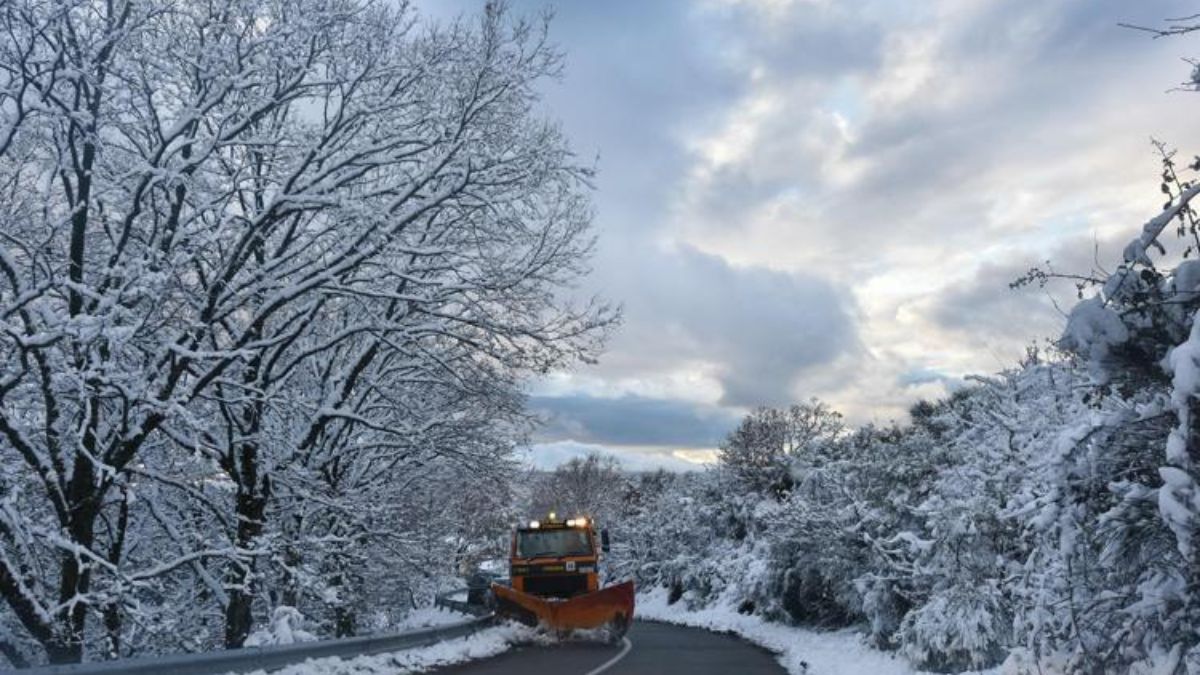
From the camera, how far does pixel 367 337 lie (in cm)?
2070

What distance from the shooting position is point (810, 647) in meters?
20.6

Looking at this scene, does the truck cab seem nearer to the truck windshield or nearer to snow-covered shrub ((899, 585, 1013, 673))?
the truck windshield

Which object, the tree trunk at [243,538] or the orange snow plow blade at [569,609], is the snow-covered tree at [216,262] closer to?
the tree trunk at [243,538]

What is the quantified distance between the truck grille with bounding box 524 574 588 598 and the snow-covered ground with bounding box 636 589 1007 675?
462cm

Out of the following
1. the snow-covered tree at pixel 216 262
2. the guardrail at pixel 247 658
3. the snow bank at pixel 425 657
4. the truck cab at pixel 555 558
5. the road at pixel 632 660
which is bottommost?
the road at pixel 632 660

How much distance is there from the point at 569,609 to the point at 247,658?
1160cm

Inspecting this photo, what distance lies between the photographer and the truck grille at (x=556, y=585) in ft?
79.4

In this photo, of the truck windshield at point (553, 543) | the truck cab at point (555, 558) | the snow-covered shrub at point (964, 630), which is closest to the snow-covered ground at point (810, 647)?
the snow-covered shrub at point (964, 630)

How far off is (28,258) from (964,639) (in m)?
13.5

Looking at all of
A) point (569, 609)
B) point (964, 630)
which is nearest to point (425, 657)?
point (569, 609)

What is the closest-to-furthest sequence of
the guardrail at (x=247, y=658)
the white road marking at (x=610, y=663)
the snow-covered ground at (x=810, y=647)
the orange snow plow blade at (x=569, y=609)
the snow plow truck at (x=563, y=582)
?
1. the guardrail at (x=247, y=658)
2. the white road marking at (x=610, y=663)
3. the snow-covered ground at (x=810, y=647)
4. the orange snow plow blade at (x=569, y=609)
5. the snow plow truck at (x=563, y=582)

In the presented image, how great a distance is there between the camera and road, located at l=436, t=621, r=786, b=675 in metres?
15.4

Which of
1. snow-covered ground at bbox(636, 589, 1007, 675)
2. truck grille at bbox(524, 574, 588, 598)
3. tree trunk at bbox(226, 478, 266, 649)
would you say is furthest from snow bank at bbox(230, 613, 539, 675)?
snow-covered ground at bbox(636, 589, 1007, 675)

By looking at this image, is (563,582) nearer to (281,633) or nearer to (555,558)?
(555,558)
